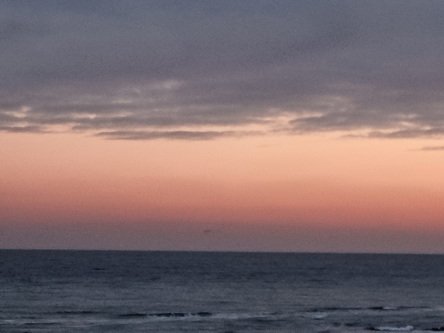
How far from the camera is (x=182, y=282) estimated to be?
364 ft

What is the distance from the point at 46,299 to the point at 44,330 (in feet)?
81.4

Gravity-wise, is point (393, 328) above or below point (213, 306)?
below

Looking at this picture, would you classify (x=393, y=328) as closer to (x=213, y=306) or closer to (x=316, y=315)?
(x=316, y=315)

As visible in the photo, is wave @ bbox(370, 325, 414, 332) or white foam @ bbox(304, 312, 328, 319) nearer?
wave @ bbox(370, 325, 414, 332)

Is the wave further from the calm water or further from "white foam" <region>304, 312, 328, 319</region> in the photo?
"white foam" <region>304, 312, 328, 319</region>

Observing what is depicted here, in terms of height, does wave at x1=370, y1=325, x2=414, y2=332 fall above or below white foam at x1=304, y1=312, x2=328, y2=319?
below

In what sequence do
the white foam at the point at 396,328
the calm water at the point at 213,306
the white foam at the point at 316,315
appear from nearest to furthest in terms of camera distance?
1. the white foam at the point at 396,328
2. the calm water at the point at 213,306
3. the white foam at the point at 316,315

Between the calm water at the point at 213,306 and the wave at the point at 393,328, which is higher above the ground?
the calm water at the point at 213,306

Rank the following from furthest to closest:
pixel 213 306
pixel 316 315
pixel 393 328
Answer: pixel 213 306
pixel 316 315
pixel 393 328

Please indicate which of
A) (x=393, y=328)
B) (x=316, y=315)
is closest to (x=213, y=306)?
(x=316, y=315)

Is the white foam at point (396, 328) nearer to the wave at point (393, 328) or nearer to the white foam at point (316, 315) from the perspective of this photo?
the wave at point (393, 328)

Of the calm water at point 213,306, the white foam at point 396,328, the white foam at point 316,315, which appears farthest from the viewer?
the white foam at point 316,315

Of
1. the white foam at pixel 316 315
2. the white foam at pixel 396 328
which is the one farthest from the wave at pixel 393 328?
the white foam at pixel 316 315

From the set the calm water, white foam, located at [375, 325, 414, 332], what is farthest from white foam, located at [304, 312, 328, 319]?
white foam, located at [375, 325, 414, 332]
